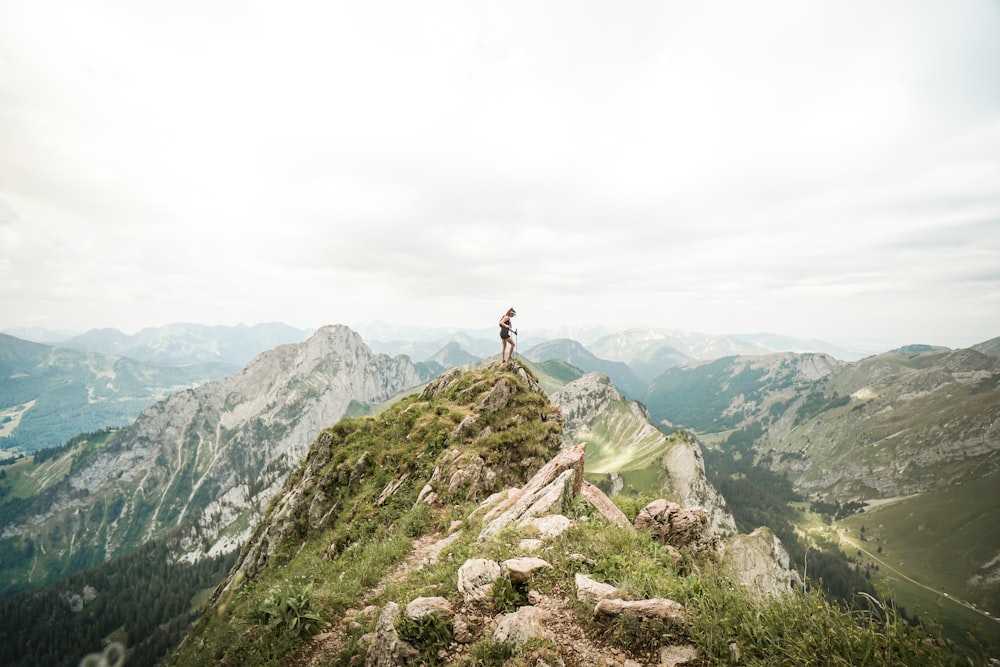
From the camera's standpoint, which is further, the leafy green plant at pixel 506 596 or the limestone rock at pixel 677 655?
the leafy green plant at pixel 506 596

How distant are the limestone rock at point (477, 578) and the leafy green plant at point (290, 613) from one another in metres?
5.08

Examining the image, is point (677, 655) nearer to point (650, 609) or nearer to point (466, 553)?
point (650, 609)

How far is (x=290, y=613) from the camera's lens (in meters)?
13.3

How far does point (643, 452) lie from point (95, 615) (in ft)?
802

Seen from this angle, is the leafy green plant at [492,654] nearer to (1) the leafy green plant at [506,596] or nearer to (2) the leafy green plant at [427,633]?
(2) the leafy green plant at [427,633]

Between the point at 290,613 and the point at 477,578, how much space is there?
21.1 feet

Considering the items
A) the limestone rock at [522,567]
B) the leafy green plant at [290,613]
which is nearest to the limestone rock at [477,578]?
the limestone rock at [522,567]

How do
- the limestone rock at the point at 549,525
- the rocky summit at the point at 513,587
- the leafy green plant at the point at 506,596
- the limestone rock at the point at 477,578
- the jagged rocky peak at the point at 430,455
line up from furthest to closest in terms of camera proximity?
the jagged rocky peak at the point at 430,455 < the limestone rock at the point at 549,525 < the limestone rock at the point at 477,578 < the leafy green plant at the point at 506,596 < the rocky summit at the point at 513,587

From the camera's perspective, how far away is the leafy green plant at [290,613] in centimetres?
1298

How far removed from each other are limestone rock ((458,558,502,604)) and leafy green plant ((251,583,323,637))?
5075 mm

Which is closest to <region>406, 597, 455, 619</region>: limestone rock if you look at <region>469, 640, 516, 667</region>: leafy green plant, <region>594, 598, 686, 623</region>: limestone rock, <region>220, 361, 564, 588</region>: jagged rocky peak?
<region>469, 640, 516, 667</region>: leafy green plant

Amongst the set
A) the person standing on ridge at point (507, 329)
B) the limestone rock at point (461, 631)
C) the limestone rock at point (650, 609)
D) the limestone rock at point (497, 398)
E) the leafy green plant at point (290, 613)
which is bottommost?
the leafy green plant at point (290, 613)

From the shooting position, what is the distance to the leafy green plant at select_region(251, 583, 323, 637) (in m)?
13.0

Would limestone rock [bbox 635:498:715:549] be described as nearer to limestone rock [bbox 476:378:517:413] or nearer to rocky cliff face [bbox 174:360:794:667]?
rocky cliff face [bbox 174:360:794:667]
